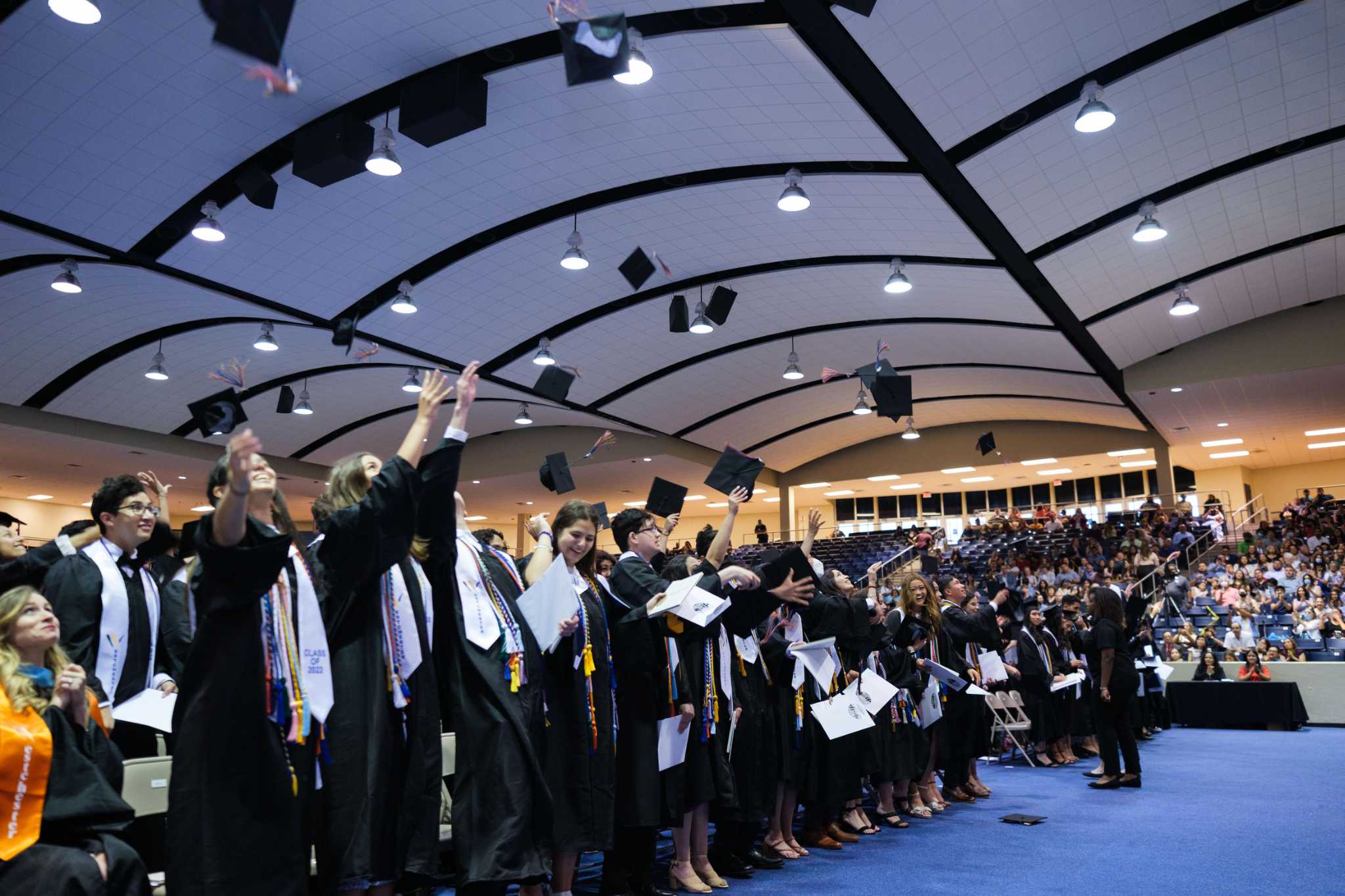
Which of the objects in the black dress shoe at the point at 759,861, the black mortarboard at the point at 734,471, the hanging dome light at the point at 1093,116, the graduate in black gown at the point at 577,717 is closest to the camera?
the graduate in black gown at the point at 577,717

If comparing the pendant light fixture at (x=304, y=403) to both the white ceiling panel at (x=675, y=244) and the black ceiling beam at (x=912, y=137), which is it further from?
the black ceiling beam at (x=912, y=137)

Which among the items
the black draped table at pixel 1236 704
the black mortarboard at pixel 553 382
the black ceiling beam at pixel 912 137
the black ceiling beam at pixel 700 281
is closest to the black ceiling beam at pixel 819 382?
the black ceiling beam at pixel 912 137

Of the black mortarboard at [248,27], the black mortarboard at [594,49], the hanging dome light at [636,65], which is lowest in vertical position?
the black mortarboard at [248,27]

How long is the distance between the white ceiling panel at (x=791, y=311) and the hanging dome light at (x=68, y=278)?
6.92 metres

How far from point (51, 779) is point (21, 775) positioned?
0.10 meters

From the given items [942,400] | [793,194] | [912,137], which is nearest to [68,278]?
[793,194]

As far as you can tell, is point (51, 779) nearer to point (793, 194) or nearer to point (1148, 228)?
point (793, 194)

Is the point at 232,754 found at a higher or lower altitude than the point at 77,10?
lower

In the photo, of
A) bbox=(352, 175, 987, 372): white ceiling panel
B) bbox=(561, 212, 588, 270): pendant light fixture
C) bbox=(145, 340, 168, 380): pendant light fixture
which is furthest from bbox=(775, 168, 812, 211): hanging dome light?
bbox=(145, 340, 168, 380): pendant light fixture

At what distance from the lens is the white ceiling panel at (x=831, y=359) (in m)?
17.3

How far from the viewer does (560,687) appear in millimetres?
3783

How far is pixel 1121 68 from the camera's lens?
9016 millimetres

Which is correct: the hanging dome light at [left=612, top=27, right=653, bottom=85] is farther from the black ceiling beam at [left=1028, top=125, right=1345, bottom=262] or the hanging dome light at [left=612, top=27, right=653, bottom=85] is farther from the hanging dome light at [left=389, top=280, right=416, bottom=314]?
the black ceiling beam at [left=1028, top=125, right=1345, bottom=262]

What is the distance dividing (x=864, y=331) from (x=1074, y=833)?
40.0ft
